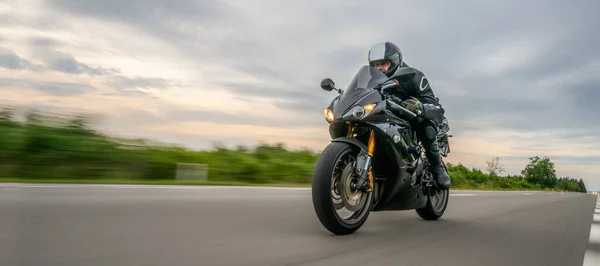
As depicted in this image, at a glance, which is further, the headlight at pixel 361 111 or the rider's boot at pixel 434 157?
the rider's boot at pixel 434 157

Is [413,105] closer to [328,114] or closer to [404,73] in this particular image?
[404,73]

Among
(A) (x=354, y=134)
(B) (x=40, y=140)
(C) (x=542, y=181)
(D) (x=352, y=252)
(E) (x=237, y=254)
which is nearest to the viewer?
(E) (x=237, y=254)

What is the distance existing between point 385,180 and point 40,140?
7.49 meters

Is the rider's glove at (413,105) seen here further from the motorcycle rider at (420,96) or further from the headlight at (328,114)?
the headlight at (328,114)

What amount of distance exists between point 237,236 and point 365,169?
111 cm

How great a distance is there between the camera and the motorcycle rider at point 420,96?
475 cm

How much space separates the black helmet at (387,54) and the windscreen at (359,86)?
431 millimetres

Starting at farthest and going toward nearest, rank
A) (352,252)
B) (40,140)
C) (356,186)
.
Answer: (40,140), (356,186), (352,252)

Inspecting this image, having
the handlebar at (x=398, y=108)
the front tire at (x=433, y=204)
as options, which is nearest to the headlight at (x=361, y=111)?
the handlebar at (x=398, y=108)

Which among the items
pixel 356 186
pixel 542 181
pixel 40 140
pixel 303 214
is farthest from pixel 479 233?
pixel 542 181

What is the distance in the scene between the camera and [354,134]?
422cm

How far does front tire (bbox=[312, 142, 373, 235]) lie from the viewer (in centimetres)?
364

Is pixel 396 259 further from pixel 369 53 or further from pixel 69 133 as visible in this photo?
pixel 69 133

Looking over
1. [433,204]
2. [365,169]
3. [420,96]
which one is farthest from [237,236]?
[433,204]
